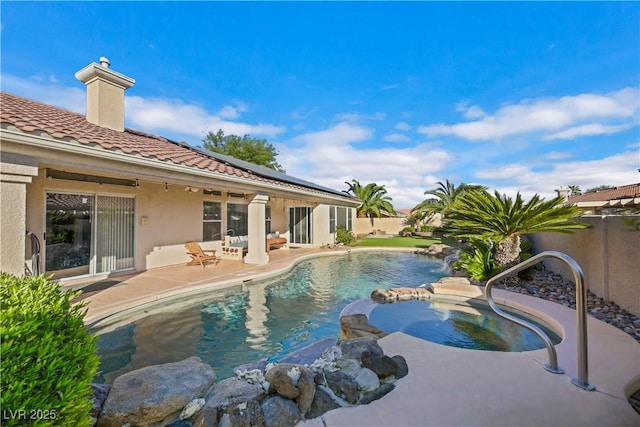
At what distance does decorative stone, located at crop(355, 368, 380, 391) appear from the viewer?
2.85m

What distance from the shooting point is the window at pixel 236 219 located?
13.5 m

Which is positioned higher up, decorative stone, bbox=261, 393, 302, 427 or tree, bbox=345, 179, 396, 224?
tree, bbox=345, 179, 396, 224

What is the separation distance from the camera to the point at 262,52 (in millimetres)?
13055

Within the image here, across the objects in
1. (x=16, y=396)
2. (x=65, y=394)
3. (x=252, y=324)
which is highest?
(x=16, y=396)

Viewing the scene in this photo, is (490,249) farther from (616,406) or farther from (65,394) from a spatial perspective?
(65,394)

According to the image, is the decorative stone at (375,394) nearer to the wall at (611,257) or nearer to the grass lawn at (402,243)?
the wall at (611,257)

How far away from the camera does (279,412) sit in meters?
2.47

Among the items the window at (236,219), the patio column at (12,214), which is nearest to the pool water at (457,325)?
the patio column at (12,214)

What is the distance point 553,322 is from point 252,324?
228 inches

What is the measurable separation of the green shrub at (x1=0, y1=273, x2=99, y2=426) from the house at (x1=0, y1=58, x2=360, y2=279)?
13.9 ft

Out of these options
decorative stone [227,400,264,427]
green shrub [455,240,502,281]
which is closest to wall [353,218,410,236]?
green shrub [455,240,502,281]

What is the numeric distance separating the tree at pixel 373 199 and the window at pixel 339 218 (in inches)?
249

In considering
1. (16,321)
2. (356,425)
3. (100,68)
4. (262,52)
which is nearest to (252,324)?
(356,425)

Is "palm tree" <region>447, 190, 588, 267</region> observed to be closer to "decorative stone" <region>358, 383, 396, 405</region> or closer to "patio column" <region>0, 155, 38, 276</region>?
"decorative stone" <region>358, 383, 396, 405</region>
